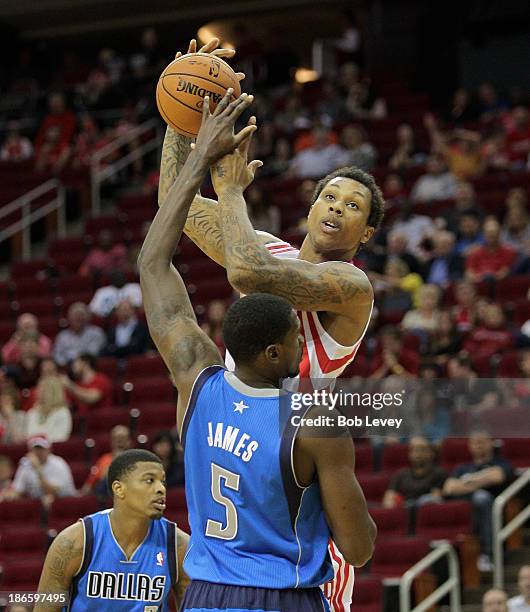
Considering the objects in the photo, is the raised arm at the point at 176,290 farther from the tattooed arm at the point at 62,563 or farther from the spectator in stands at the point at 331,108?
the spectator in stands at the point at 331,108

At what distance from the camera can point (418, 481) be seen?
9742mm

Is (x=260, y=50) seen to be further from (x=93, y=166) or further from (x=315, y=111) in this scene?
(x=93, y=166)

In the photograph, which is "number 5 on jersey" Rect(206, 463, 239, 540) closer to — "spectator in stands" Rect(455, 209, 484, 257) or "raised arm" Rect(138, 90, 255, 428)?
"raised arm" Rect(138, 90, 255, 428)

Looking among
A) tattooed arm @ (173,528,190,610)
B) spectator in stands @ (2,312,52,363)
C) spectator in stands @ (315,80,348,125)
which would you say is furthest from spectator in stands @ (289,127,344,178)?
tattooed arm @ (173,528,190,610)

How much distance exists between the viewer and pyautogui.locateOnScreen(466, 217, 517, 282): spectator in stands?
1205 cm

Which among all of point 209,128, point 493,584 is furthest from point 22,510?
point 209,128

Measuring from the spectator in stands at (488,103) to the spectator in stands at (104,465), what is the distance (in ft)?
23.0

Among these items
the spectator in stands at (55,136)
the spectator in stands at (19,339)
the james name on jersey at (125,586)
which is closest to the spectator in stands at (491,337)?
the spectator in stands at (19,339)

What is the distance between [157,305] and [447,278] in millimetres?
8705

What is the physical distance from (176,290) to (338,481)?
2.63 ft

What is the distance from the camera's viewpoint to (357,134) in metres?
15.2

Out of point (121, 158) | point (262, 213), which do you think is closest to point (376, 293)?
point (262, 213)

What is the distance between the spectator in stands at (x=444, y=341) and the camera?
10938mm

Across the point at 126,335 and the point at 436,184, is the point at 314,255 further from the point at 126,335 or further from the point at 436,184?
the point at 436,184
